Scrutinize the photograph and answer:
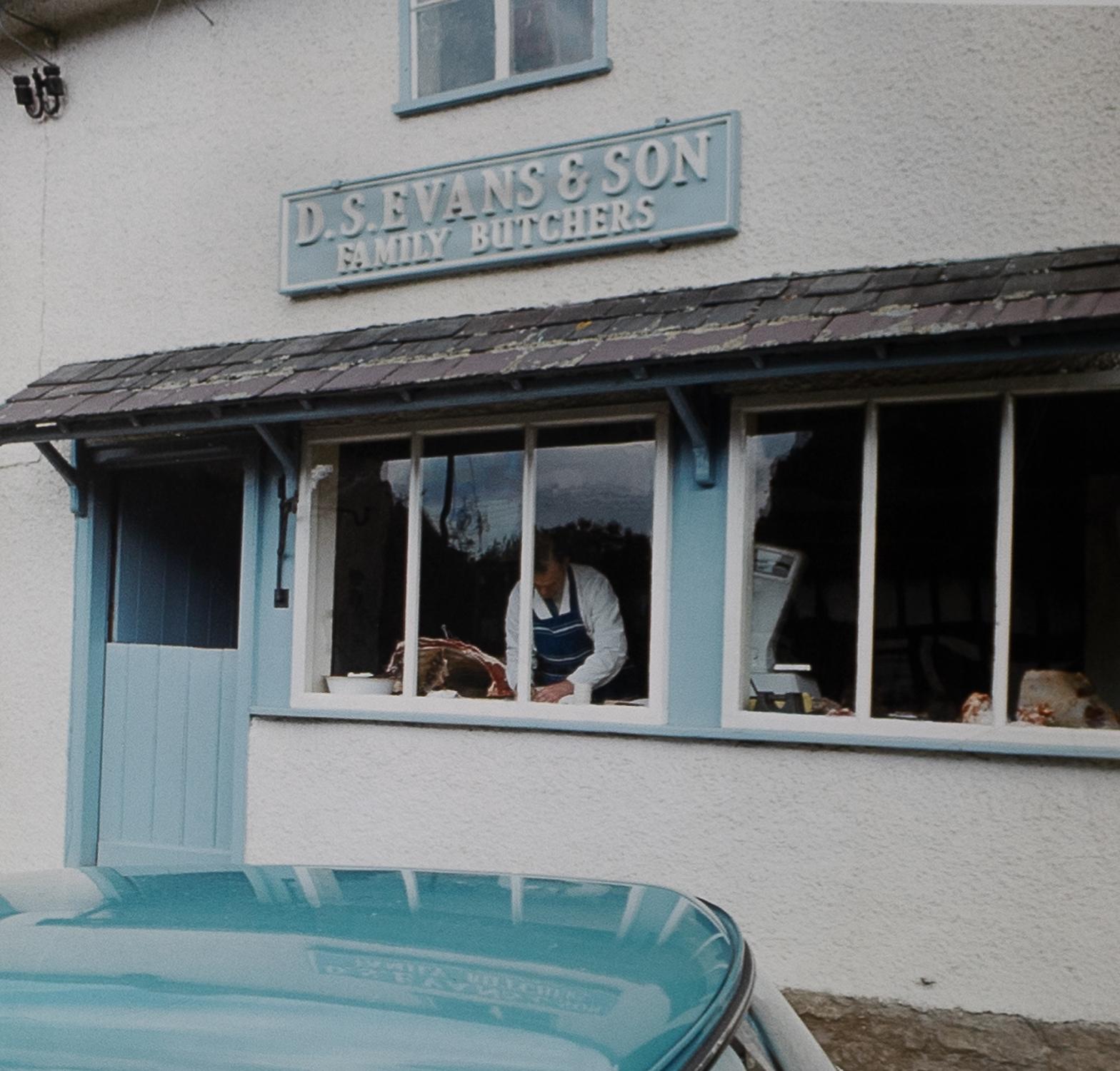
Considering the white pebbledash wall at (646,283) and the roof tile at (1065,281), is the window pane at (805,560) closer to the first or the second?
the white pebbledash wall at (646,283)

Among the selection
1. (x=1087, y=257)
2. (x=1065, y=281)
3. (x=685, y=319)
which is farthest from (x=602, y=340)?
(x=1087, y=257)

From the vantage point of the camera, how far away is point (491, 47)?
628 cm

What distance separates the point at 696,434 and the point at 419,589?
174cm

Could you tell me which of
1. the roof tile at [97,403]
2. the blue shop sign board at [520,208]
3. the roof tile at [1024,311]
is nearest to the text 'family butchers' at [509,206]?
the blue shop sign board at [520,208]

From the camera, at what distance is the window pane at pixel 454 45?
6.30 metres

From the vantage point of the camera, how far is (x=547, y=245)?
5949 mm

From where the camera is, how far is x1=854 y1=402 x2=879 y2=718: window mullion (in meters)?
5.13

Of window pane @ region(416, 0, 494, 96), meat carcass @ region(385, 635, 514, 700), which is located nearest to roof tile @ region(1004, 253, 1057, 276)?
window pane @ region(416, 0, 494, 96)

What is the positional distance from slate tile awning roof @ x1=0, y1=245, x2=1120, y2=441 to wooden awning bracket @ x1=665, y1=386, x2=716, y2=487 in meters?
0.19

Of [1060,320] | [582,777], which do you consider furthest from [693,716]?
[1060,320]

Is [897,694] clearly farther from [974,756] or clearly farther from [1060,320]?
[1060,320]

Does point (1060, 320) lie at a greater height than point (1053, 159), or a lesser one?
lesser

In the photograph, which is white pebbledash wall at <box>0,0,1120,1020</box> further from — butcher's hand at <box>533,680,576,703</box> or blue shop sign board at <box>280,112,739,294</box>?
butcher's hand at <box>533,680,576,703</box>

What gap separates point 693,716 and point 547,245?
2322 mm
